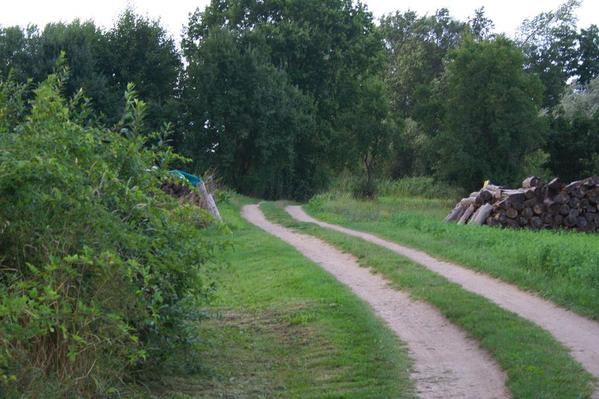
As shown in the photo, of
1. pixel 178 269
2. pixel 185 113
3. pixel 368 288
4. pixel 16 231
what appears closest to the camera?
pixel 16 231

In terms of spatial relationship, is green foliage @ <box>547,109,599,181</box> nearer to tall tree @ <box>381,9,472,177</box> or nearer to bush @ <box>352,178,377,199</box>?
tall tree @ <box>381,9,472,177</box>

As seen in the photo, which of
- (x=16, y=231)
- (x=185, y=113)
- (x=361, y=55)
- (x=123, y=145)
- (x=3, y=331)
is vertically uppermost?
(x=361, y=55)

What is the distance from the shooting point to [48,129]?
297 inches

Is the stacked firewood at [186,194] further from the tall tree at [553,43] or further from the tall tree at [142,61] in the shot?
the tall tree at [553,43]

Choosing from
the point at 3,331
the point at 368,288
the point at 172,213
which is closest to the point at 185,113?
the point at 368,288

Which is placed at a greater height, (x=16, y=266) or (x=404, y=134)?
(x=404, y=134)

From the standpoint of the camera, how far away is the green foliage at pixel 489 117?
40.8m

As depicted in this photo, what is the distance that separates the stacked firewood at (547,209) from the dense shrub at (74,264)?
17.8 m

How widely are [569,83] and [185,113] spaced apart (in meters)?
34.7

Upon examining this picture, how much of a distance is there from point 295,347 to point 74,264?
3833mm

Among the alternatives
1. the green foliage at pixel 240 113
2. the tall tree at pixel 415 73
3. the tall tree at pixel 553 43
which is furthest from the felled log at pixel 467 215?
the tall tree at pixel 553 43

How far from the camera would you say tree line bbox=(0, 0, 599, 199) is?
40.9 meters

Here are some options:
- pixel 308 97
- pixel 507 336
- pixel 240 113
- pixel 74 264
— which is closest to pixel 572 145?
pixel 308 97

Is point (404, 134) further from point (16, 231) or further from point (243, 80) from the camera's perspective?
point (16, 231)
